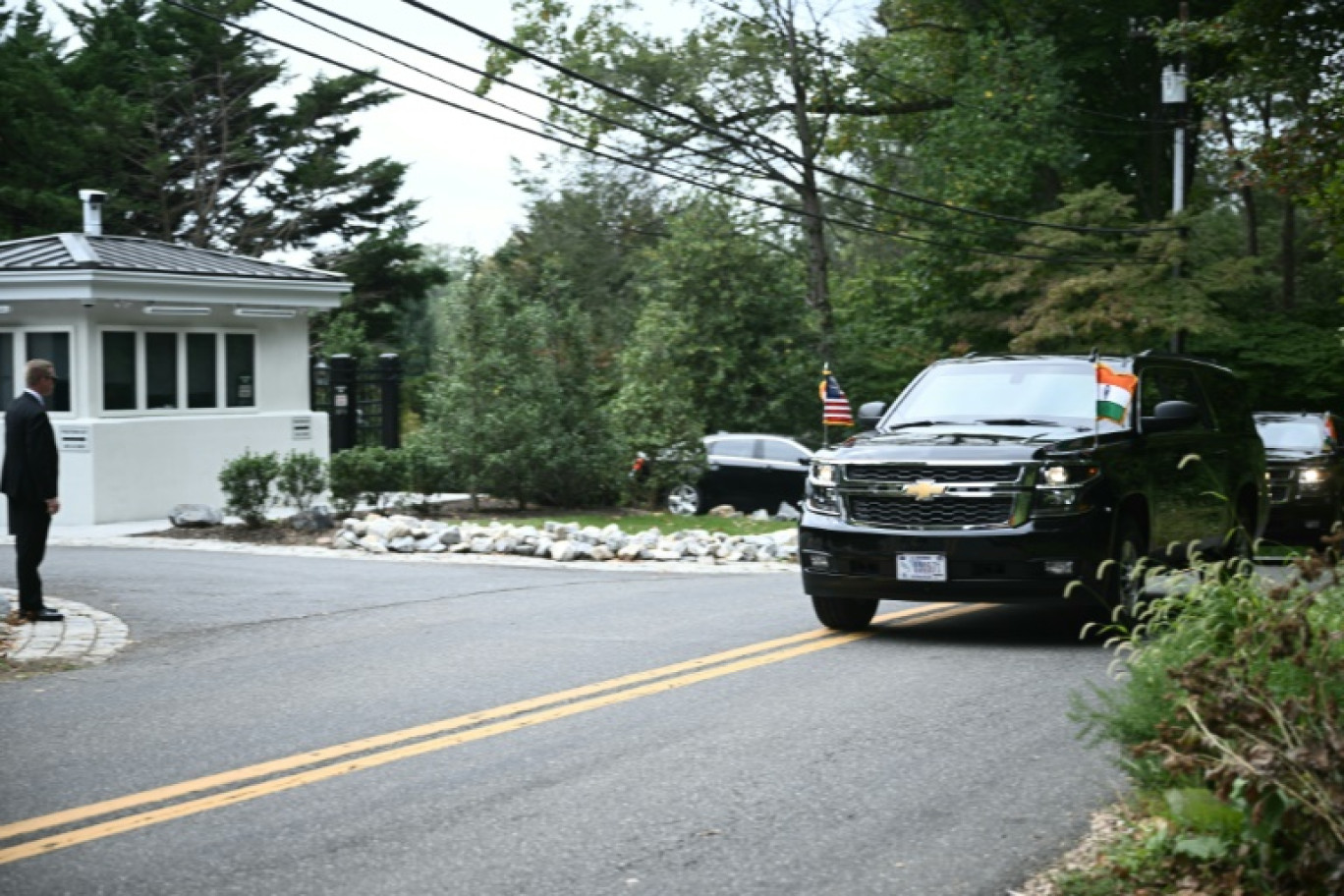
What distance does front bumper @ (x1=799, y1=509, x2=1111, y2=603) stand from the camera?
10414 millimetres

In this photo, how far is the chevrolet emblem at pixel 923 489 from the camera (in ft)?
34.9

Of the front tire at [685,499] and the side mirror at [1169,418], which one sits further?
the front tire at [685,499]

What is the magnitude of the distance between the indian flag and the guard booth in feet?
48.4

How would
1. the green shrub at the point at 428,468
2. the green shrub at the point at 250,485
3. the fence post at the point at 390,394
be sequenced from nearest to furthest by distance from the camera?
the green shrub at the point at 250,485, the green shrub at the point at 428,468, the fence post at the point at 390,394

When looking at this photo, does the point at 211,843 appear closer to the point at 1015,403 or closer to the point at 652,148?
the point at 1015,403

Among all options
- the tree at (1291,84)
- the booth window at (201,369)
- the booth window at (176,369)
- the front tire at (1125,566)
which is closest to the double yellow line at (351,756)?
the front tire at (1125,566)

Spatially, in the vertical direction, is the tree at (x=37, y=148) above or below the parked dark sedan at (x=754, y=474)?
above

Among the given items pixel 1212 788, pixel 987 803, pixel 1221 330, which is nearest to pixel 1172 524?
pixel 987 803

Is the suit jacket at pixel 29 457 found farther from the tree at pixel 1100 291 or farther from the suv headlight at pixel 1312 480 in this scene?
the tree at pixel 1100 291

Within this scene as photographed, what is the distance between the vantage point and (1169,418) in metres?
11.6

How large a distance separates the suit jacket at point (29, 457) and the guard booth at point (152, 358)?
10.5m

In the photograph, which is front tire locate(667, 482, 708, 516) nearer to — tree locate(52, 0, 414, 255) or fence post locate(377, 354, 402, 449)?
fence post locate(377, 354, 402, 449)

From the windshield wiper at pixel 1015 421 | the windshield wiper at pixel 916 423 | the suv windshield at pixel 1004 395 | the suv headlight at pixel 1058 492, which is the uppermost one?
the suv windshield at pixel 1004 395

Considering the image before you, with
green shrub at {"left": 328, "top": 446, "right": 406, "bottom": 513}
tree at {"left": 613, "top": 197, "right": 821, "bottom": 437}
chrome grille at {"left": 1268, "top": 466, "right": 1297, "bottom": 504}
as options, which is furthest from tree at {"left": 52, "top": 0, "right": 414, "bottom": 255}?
chrome grille at {"left": 1268, "top": 466, "right": 1297, "bottom": 504}
